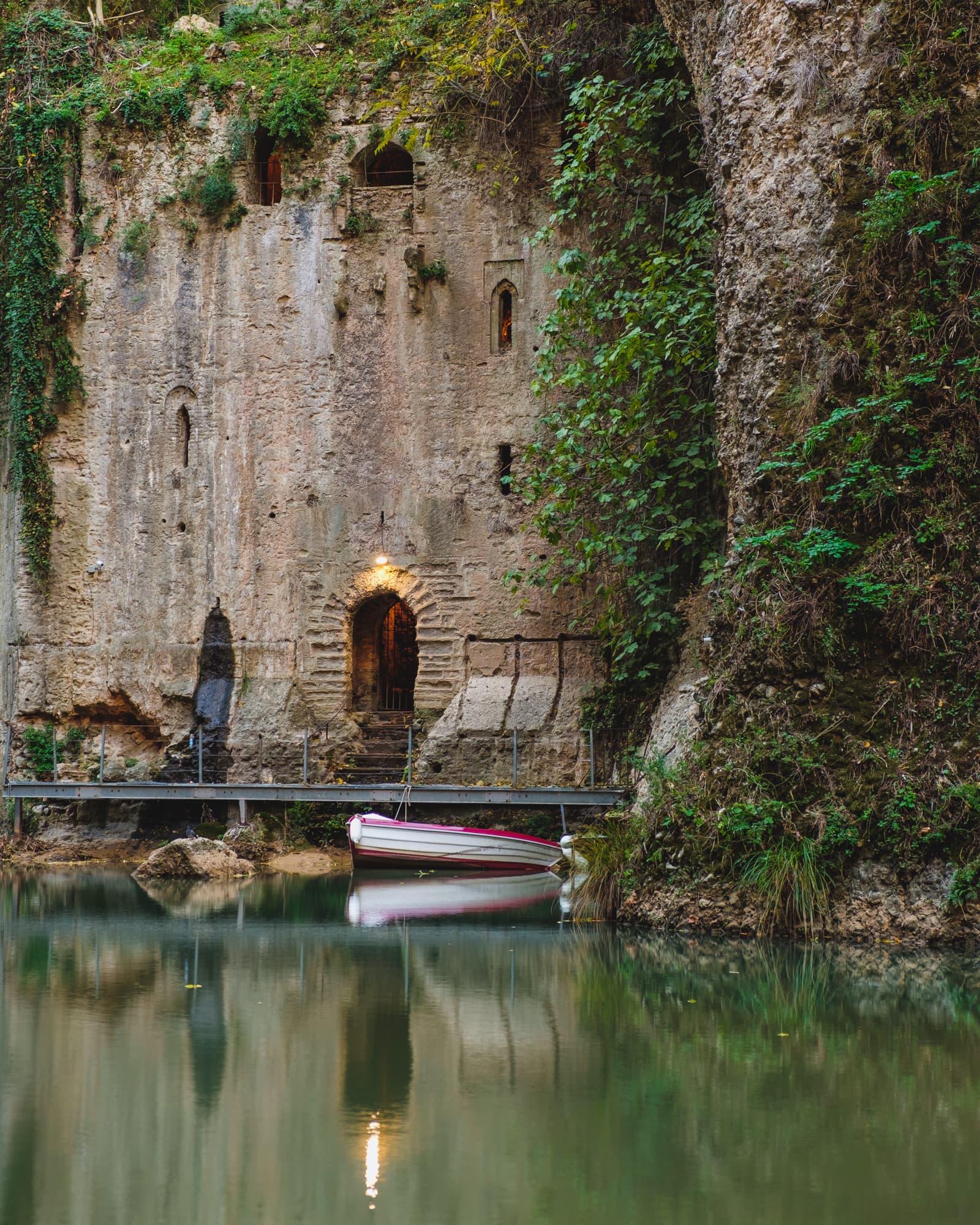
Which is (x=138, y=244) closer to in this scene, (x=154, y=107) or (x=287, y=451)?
(x=154, y=107)

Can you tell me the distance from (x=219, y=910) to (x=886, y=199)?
8.93 metres

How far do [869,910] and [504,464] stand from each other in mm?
11992

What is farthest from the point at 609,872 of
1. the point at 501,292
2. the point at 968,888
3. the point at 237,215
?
the point at 237,215

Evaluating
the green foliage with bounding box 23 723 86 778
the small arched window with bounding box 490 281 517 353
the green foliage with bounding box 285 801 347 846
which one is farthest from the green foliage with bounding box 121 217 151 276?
the green foliage with bounding box 285 801 347 846

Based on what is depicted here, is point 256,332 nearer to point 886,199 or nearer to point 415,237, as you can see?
point 415,237

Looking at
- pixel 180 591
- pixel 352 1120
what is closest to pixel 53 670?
pixel 180 591

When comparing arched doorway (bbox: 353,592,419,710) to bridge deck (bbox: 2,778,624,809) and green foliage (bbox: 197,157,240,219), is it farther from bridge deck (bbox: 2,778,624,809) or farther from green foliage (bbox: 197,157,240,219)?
green foliage (bbox: 197,157,240,219)

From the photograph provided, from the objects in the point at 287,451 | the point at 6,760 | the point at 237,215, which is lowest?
the point at 6,760

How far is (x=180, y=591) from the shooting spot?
21.3 meters

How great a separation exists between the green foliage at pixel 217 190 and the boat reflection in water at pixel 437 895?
36.3 ft

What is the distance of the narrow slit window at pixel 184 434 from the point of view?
2153cm

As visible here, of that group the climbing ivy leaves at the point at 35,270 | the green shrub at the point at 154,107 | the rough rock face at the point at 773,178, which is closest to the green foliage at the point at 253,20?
the green shrub at the point at 154,107

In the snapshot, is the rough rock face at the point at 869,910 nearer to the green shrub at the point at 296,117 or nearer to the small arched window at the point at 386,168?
the small arched window at the point at 386,168

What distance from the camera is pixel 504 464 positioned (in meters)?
20.9
